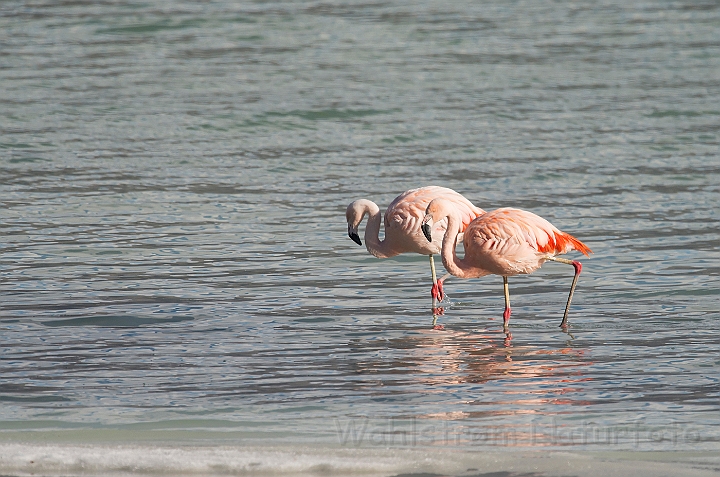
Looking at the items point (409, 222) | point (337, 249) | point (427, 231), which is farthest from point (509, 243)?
point (337, 249)

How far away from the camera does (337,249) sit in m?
10.1

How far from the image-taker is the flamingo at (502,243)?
8.10 metres

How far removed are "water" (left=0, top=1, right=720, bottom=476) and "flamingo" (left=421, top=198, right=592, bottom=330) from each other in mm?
323

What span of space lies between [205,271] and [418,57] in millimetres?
10533

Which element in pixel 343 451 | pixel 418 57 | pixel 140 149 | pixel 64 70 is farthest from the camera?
pixel 418 57

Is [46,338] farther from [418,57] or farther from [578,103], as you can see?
[418,57]

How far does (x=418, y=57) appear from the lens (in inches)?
755

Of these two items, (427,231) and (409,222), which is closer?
(427,231)

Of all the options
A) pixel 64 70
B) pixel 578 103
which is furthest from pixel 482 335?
pixel 64 70

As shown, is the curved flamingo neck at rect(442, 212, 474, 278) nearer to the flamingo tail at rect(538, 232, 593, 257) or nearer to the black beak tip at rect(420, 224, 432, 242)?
the black beak tip at rect(420, 224, 432, 242)

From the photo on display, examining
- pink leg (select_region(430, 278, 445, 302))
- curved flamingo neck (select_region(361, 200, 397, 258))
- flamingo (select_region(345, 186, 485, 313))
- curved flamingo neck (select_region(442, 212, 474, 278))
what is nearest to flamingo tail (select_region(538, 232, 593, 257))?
curved flamingo neck (select_region(442, 212, 474, 278))

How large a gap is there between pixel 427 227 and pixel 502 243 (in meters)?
0.52

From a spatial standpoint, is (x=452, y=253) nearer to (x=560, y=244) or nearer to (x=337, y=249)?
(x=560, y=244)

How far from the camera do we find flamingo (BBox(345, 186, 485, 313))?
8875mm
